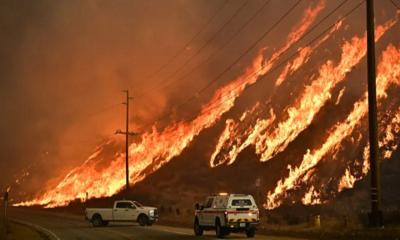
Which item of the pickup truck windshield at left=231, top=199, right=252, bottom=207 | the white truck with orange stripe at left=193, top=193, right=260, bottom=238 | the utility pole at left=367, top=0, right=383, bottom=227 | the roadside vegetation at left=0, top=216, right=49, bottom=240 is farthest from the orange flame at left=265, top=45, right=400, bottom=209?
the utility pole at left=367, top=0, right=383, bottom=227

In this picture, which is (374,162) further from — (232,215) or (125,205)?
(125,205)

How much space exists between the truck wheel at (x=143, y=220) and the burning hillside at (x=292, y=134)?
2503 centimetres

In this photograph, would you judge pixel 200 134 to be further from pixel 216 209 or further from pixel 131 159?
pixel 216 209

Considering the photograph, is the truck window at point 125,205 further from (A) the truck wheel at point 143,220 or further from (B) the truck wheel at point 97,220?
(B) the truck wheel at point 97,220

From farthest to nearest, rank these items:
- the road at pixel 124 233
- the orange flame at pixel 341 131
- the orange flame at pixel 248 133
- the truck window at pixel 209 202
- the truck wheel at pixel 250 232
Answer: the orange flame at pixel 248 133, the orange flame at pixel 341 131, the truck window at pixel 209 202, the road at pixel 124 233, the truck wheel at pixel 250 232

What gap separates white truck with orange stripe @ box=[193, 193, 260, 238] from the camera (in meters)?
32.7

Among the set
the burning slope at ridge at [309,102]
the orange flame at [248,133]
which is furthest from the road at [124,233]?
the orange flame at [248,133]

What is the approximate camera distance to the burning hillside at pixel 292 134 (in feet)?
233

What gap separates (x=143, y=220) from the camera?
167 feet

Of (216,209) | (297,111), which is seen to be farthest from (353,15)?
(216,209)

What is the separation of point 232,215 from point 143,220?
1961 cm

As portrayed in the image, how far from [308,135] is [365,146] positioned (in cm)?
1104

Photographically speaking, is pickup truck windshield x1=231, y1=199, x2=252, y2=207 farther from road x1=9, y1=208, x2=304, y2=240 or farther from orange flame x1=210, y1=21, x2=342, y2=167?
orange flame x1=210, y1=21, x2=342, y2=167

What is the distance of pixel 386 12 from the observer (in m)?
85.7
